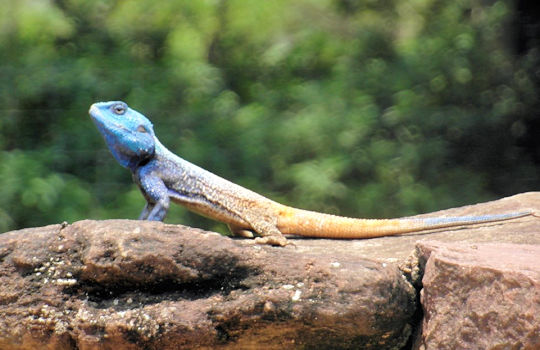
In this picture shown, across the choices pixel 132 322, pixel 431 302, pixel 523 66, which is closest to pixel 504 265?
pixel 431 302

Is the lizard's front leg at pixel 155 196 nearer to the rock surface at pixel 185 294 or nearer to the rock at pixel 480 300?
the rock surface at pixel 185 294

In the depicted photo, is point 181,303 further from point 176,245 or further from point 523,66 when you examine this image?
point 523,66

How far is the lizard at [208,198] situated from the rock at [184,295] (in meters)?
0.70

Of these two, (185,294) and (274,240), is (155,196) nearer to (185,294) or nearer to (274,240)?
(274,240)

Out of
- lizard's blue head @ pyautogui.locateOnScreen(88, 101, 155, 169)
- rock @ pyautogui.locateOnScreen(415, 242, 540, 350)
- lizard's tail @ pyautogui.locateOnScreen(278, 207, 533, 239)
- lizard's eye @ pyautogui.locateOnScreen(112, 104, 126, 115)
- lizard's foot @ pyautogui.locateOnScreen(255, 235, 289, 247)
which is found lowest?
rock @ pyautogui.locateOnScreen(415, 242, 540, 350)

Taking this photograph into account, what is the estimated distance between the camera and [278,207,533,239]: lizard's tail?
10.4ft

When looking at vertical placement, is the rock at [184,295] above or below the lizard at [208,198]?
below

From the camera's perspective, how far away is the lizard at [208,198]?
10.2 feet

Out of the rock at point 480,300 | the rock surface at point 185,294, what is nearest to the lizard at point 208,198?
the rock surface at point 185,294

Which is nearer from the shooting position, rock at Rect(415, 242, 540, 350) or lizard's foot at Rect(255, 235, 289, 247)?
rock at Rect(415, 242, 540, 350)

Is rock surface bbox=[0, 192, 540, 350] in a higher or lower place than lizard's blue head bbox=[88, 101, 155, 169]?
lower

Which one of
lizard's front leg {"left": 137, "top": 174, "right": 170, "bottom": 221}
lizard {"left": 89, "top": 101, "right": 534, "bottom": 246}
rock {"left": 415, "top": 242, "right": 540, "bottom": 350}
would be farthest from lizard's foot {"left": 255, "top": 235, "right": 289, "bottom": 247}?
rock {"left": 415, "top": 242, "right": 540, "bottom": 350}

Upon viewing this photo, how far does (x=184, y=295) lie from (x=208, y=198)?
0.91 meters

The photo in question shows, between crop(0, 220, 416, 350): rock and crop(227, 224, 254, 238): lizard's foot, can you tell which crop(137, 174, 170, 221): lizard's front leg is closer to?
crop(227, 224, 254, 238): lizard's foot
